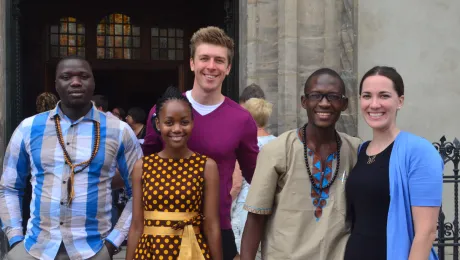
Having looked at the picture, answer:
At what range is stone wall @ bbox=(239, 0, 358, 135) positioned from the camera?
7.36 metres

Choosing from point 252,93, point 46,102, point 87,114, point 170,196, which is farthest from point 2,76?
point 170,196

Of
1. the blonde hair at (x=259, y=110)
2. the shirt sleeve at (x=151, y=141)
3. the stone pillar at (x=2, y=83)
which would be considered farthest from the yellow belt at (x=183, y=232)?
the stone pillar at (x=2, y=83)

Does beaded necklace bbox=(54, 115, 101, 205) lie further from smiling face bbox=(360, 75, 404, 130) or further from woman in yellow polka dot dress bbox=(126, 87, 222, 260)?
smiling face bbox=(360, 75, 404, 130)

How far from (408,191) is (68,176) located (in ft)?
5.38

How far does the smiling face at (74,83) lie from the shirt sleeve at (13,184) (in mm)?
309

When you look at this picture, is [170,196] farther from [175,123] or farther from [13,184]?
[13,184]

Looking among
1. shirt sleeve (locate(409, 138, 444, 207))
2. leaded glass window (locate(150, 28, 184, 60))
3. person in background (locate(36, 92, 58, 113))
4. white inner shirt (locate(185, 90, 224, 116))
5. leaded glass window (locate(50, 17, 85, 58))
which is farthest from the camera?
leaded glass window (locate(150, 28, 184, 60))

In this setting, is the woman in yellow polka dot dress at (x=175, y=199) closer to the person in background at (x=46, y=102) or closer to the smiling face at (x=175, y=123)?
the smiling face at (x=175, y=123)

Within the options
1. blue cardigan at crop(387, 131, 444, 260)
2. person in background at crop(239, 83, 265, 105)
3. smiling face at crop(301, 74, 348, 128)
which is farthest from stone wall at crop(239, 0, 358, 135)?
blue cardigan at crop(387, 131, 444, 260)

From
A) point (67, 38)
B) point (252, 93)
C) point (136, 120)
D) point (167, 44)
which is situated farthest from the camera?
point (167, 44)

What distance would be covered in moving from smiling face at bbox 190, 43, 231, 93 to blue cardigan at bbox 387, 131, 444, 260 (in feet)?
3.52

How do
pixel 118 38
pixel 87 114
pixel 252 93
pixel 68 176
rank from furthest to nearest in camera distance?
1. pixel 118 38
2. pixel 252 93
3. pixel 87 114
4. pixel 68 176

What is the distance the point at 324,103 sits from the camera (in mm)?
3049

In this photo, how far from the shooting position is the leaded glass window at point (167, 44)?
13.1 meters
